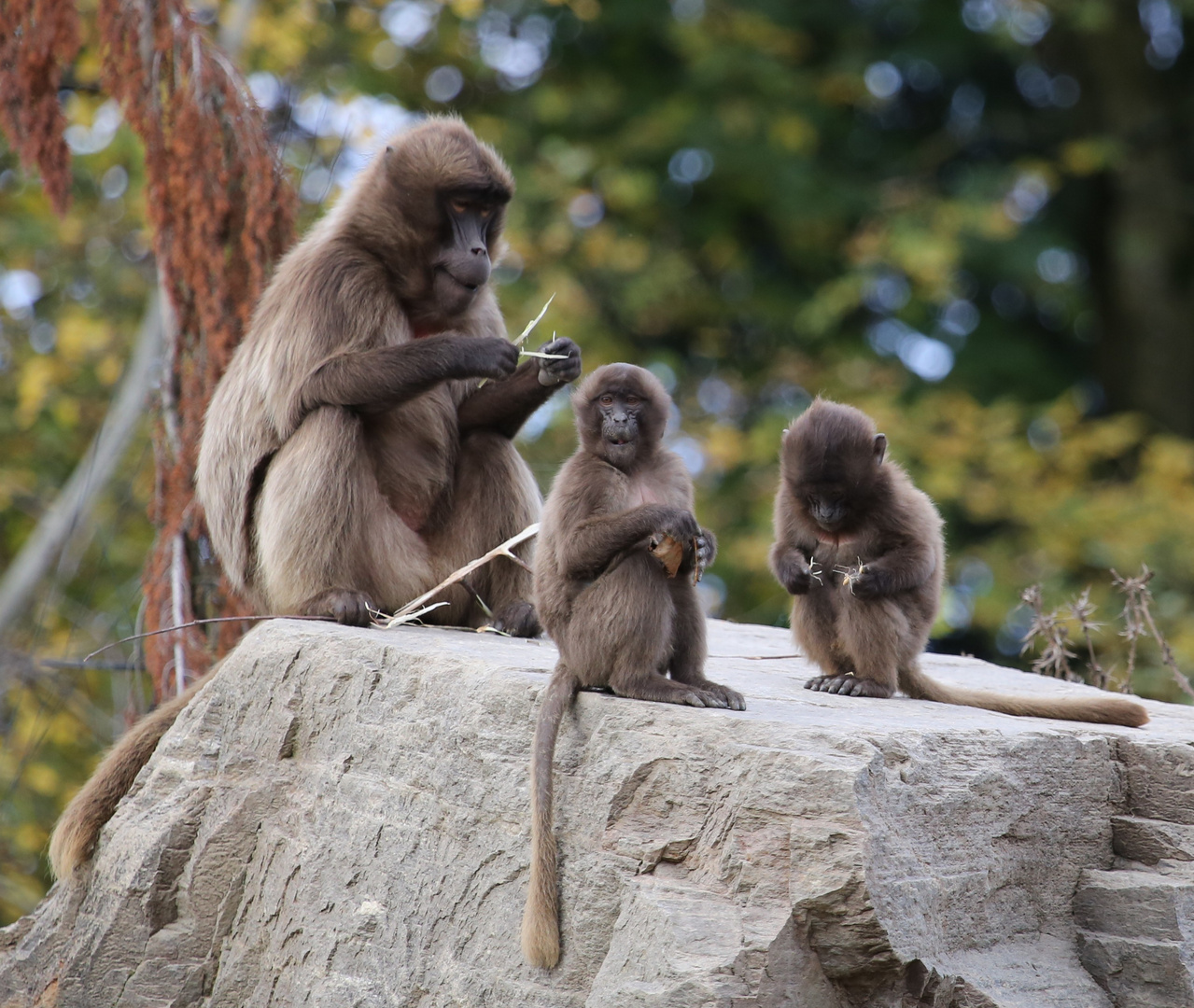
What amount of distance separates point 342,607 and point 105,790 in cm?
116

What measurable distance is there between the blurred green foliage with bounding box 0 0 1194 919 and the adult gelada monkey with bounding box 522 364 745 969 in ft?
21.3

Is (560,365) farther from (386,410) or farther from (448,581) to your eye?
(448,581)

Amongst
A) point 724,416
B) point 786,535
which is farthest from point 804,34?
point 786,535

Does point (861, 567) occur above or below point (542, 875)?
above

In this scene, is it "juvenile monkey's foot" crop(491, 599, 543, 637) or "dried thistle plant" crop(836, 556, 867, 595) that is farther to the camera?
"juvenile monkey's foot" crop(491, 599, 543, 637)

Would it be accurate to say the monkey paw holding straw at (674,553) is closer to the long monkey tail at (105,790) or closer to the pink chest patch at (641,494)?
the pink chest patch at (641,494)

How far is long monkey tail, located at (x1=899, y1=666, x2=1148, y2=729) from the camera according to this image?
4734mm

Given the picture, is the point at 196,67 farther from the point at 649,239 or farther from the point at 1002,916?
the point at 649,239

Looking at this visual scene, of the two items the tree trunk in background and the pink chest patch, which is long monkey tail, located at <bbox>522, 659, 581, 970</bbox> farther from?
the tree trunk in background

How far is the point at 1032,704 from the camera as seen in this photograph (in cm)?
488

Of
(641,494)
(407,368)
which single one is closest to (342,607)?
(407,368)

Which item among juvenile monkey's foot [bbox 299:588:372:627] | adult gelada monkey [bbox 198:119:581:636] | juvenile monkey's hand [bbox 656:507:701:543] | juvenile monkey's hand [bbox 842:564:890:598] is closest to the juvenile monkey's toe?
juvenile monkey's hand [bbox 656:507:701:543]

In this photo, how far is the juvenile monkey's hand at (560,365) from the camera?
5703 millimetres

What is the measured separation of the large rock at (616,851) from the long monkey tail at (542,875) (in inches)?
2.5
